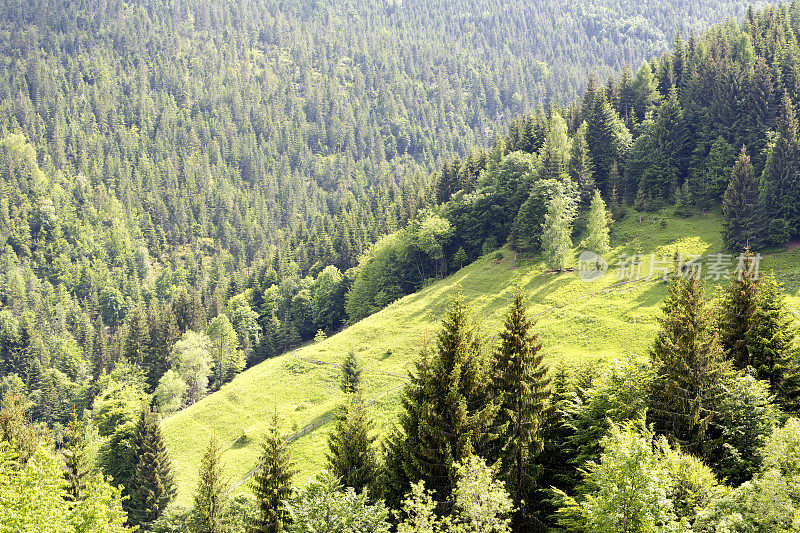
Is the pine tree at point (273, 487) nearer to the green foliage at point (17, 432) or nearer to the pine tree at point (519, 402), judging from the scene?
the pine tree at point (519, 402)

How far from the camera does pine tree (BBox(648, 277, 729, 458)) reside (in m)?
39.3

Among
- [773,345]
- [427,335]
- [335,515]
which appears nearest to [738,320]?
[773,345]

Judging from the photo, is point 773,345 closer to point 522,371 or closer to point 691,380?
point 691,380

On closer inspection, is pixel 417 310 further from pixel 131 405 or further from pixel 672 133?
pixel 672 133

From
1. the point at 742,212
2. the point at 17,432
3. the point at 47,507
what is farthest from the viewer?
the point at 742,212

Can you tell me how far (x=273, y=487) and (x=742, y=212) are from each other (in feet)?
264

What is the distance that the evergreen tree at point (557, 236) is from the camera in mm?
98688

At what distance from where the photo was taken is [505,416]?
42.4 meters

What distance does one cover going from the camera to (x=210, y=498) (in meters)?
46.2

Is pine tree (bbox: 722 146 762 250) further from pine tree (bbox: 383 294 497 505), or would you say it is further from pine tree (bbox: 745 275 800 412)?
pine tree (bbox: 383 294 497 505)

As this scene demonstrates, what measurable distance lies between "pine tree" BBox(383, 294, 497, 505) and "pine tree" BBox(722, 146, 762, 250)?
210 feet

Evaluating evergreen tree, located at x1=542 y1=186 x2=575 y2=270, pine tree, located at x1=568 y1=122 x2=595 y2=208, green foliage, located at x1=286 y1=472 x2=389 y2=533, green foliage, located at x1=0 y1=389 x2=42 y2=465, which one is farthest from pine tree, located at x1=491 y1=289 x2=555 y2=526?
pine tree, located at x1=568 y1=122 x2=595 y2=208

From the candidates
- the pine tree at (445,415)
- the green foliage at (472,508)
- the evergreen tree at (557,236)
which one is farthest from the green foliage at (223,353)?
the green foliage at (472,508)

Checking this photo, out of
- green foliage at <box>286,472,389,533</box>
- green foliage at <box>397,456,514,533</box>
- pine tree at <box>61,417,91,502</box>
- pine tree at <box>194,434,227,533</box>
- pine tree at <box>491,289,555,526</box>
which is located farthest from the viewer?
pine tree at <box>61,417,91,502</box>
